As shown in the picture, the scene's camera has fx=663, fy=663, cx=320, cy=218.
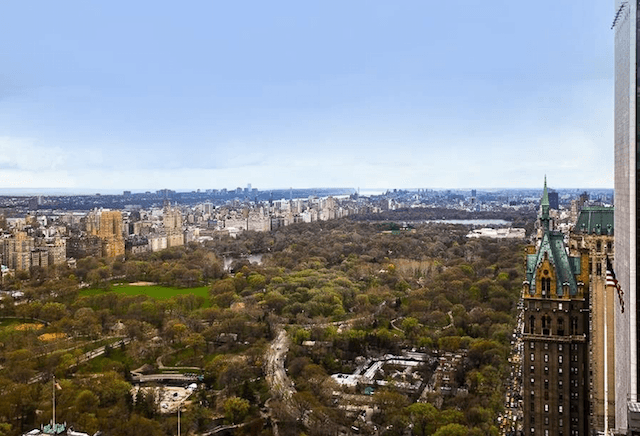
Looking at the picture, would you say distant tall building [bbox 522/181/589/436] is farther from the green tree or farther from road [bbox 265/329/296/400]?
road [bbox 265/329/296/400]

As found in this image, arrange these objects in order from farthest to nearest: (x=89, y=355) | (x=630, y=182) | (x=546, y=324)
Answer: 1. (x=89, y=355)
2. (x=546, y=324)
3. (x=630, y=182)

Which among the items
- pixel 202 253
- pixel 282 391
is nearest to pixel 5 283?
pixel 202 253

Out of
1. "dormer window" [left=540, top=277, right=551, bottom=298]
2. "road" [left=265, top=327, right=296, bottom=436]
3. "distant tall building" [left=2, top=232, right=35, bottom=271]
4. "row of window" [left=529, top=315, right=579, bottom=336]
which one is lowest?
"road" [left=265, top=327, right=296, bottom=436]

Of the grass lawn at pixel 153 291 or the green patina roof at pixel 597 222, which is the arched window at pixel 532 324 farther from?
the grass lawn at pixel 153 291

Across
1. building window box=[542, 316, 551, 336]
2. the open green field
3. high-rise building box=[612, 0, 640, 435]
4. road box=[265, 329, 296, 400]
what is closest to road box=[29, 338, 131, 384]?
road box=[265, 329, 296, 400]

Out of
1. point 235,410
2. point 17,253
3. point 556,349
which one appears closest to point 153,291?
point 17,253

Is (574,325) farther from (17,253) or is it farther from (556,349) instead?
(17,253)

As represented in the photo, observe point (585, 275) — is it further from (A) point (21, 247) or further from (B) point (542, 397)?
(A) point (21, 247)
